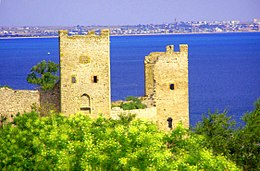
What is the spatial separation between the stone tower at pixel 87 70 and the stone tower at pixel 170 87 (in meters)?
3.35

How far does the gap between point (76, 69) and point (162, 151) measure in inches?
484

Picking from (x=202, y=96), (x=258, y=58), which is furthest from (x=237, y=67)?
(x=202, y=96)

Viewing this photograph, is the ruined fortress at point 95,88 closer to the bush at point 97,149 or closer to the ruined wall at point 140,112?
the ruined wall at point 140,112

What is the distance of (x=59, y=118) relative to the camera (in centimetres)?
3162

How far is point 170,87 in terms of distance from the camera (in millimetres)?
40844

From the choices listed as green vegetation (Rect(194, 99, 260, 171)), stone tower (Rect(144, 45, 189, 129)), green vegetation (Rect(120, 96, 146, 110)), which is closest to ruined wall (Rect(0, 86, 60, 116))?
green vegetation (Rect(120, 96, 146, 110))

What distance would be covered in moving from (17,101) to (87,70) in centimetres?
410

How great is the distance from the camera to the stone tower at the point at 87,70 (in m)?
38.0

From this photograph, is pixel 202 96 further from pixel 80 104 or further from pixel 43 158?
pixel 43 158

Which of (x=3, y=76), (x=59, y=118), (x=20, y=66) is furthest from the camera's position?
(x=20, y=66)

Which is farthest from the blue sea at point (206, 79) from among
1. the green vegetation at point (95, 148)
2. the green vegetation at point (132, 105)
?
the green vegetation at point (95, 148)

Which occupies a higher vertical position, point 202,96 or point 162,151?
point 162,151

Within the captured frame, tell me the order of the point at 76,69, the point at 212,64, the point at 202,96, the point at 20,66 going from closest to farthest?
1. the point at 76,69
2. the point at 202,96
3. the point at 20,66
4. the point at 212,64

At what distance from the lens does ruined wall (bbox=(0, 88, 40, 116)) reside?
39.7 metres
